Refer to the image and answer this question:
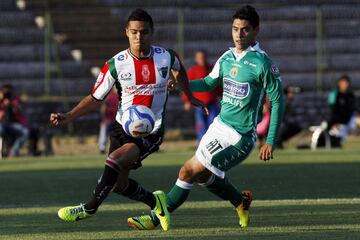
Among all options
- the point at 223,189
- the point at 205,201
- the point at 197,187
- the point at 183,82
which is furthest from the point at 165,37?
the point at 223,189

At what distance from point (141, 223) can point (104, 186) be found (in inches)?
17.5

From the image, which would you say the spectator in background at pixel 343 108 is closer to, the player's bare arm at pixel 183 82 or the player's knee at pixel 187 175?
the player's bare arm at pixel 183 82

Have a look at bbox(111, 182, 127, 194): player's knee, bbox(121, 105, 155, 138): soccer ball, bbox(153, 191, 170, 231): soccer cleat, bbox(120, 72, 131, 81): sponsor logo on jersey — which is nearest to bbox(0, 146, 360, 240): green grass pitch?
bbox(153, 191, 170, 231): soccer cleat

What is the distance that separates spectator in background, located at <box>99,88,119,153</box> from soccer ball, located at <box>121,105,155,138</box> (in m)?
14.3

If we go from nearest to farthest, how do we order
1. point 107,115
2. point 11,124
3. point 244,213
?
1. point 244,213
2. point 11,124
3. point 107,115

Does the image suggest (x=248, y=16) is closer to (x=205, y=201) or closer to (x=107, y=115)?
(x=205, y=201)

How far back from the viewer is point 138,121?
10086mm

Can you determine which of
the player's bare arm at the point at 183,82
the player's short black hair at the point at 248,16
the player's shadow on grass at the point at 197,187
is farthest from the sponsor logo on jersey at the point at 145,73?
the player's shadow on grass at the point at 197,187

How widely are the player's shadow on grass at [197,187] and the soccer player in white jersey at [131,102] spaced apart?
2594mm

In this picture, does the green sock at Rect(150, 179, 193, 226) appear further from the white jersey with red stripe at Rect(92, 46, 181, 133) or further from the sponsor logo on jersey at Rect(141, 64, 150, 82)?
the sponsor logo on jersey at Rect(141, 64, 150, 82)

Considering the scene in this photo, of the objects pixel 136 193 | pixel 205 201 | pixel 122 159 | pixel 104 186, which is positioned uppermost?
pixel 122 159

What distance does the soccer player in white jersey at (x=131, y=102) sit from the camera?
33.1ft

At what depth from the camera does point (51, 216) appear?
1133 centimetres

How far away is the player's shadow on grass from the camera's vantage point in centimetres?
1330
